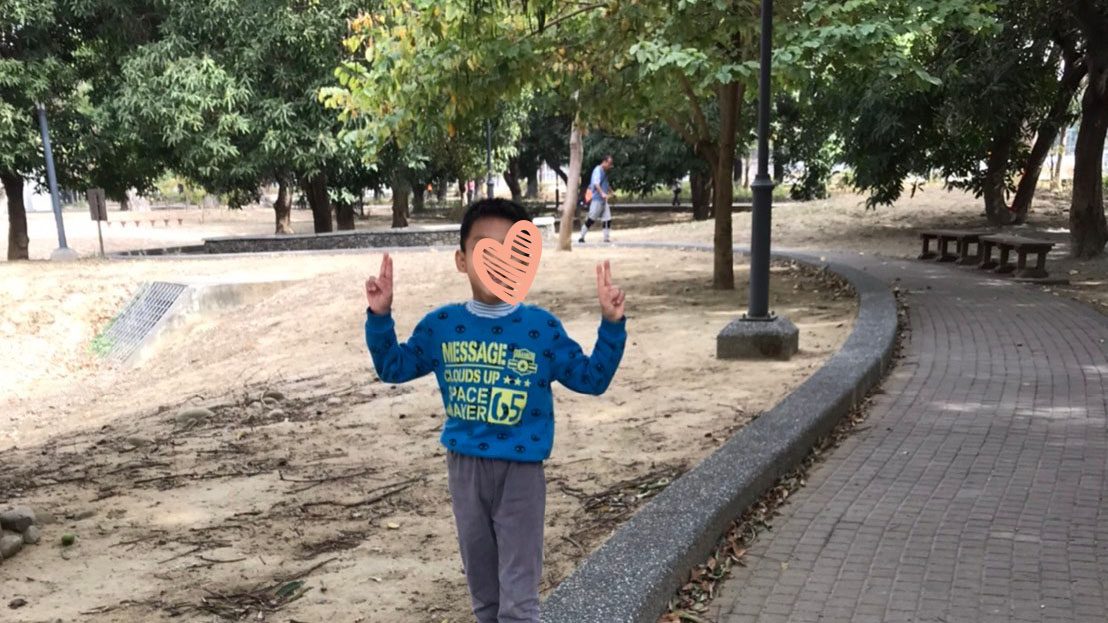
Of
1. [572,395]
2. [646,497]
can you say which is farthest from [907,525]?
[572,395]

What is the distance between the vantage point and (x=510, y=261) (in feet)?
8.00

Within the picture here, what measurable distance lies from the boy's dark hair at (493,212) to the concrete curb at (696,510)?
4.63ft

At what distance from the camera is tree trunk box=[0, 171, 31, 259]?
862 inches

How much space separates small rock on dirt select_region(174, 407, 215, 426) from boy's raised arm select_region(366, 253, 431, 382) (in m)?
5.67

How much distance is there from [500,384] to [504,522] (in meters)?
0.41

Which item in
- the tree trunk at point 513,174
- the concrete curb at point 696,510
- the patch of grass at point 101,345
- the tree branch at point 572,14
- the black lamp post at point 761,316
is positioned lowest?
the patch of grass at point 101,345

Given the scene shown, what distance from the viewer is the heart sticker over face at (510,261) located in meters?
2.42

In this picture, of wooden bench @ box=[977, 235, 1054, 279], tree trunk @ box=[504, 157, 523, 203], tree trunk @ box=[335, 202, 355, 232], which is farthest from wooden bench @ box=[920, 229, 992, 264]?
tree trunk @ box=[504, 157, 523, 203]

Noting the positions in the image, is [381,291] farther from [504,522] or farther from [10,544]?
[10,544]

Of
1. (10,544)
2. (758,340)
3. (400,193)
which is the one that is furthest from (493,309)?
(400,193)

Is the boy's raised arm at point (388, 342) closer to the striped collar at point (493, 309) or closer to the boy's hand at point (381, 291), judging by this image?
the boy's hand at point (381, 291)

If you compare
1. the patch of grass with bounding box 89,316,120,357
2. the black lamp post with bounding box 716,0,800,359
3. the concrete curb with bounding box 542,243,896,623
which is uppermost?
the black lamp post with bounding box 716,0,800,359

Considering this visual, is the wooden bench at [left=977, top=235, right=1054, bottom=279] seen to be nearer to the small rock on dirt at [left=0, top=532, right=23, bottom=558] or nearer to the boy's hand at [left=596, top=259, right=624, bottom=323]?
the boy's hand at [left=596, top=259, right=624, bottom=323]

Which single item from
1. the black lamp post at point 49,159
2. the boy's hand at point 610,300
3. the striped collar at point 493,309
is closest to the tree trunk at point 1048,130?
the boy's hand at point 610,300
